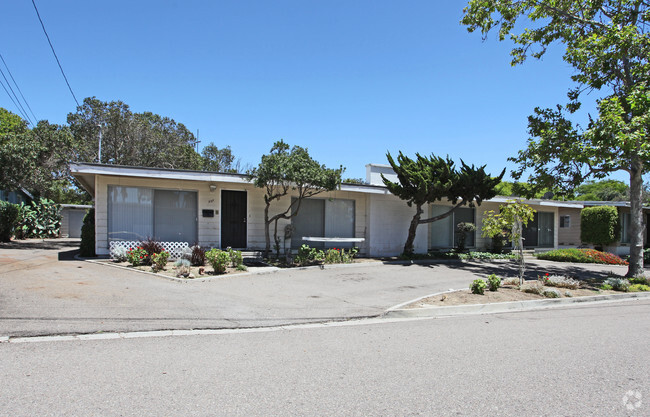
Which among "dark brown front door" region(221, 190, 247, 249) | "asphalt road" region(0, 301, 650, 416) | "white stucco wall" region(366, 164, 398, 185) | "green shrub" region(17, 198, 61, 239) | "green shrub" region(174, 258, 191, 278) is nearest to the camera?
"asphalt road" region(0, 301, 650, 416)

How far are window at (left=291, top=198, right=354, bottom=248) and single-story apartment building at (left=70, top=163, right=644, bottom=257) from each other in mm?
39

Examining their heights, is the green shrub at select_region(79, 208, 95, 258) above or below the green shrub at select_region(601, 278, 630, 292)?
above

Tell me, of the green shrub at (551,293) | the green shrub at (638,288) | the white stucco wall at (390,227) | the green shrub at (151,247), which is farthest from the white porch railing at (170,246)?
the green shrub at (638,288)

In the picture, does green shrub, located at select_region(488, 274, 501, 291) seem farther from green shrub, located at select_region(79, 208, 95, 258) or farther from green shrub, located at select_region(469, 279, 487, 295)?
green shrub, located at select_region(79, 208, 95, 258)

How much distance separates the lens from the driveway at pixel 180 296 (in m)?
6.41

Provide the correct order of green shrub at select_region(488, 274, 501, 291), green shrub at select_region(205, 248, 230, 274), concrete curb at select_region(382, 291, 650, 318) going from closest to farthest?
concrete curb at select_region(382, 291, 650, 318), green shrub at select_region(488, 274, 501, 291), green shrub at select_region(205, 248, 230, 274)

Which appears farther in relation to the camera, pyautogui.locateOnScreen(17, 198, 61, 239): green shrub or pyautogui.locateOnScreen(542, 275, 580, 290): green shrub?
pyautogui.locateOnScreen(17, 198, 61, 239): green shrub

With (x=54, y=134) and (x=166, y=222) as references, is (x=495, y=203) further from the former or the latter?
(x=54, y=134)

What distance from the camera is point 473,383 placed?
421cm

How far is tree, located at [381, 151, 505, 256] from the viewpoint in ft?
51.4

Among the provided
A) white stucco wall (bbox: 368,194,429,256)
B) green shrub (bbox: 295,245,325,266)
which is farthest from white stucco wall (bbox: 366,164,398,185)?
green shrub (bbox: 295,245,325,266)

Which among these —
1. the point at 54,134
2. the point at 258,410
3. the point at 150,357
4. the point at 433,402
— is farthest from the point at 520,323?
the point at 54,134

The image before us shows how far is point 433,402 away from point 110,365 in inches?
134

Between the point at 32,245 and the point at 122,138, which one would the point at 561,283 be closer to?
the point at 32,245
